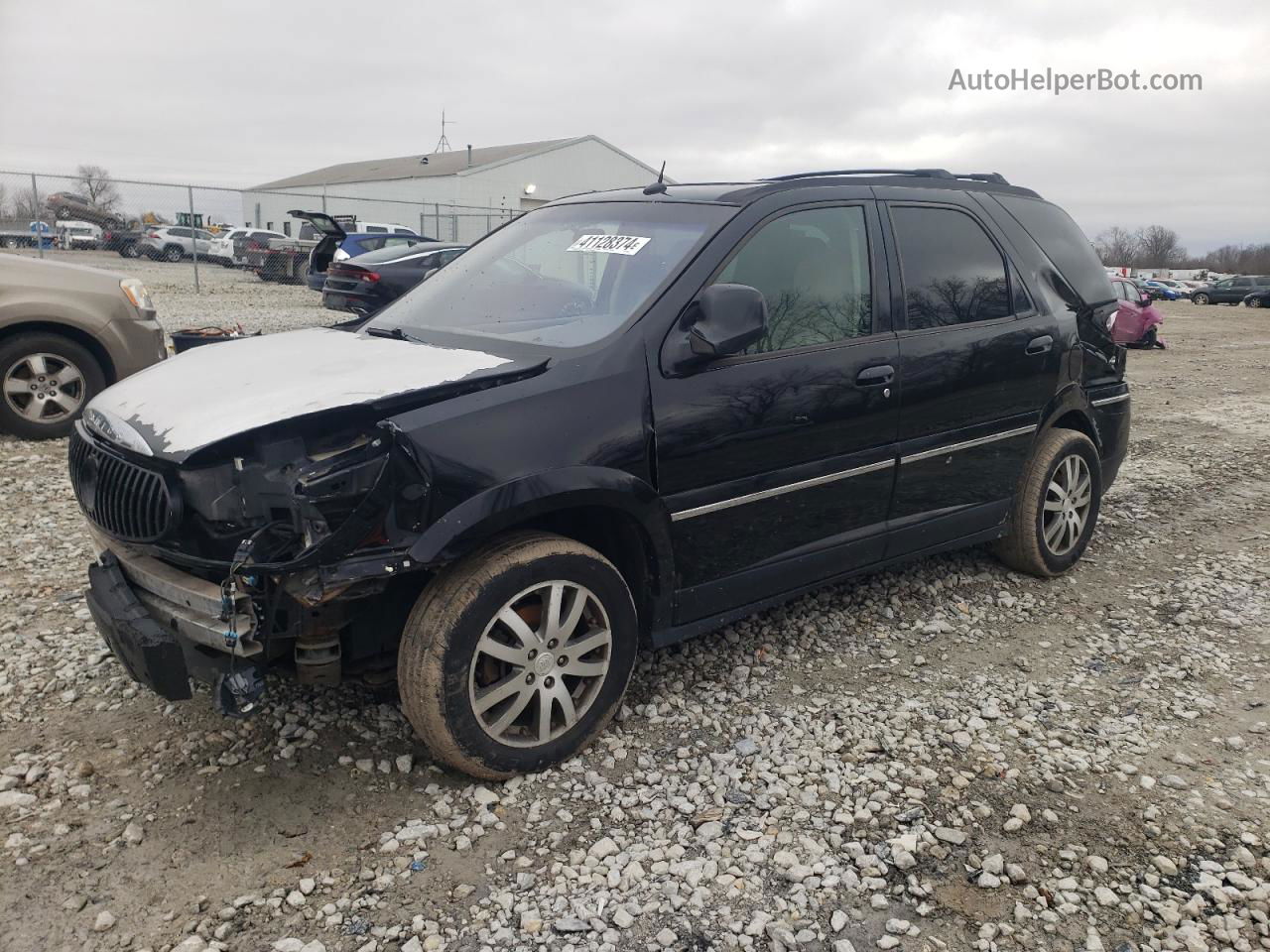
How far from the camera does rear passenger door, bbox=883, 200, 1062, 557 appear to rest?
13.4ft

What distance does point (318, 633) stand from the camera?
2.86 m

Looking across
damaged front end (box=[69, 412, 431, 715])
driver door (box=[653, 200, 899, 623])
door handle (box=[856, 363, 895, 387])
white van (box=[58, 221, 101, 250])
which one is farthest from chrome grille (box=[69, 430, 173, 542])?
white van (box=[58, 221, 101, 250])

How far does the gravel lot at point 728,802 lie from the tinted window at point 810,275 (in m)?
1.40

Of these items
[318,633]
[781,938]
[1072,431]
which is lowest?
[781,938]

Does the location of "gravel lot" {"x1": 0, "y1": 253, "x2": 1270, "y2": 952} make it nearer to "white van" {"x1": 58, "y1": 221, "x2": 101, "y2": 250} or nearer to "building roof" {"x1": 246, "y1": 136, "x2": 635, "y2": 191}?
"white van" {"x1": 58, "y1": 221, "x2": 101, "y2": 250}

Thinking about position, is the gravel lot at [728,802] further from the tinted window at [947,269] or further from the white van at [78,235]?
the white van at [78,235]

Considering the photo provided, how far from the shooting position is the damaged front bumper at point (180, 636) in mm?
2746

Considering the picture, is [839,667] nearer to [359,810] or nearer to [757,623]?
[757,623]

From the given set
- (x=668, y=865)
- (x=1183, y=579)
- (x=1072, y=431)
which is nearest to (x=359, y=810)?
(x=668, y=865)

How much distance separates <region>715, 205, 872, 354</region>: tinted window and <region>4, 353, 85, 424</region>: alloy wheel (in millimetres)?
5656

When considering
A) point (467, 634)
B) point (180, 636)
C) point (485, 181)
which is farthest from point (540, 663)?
point (485, 181)

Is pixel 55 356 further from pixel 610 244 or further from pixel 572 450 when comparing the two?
pixel 572 450

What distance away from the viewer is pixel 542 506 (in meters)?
2.96

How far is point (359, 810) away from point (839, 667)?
6.66 ft
